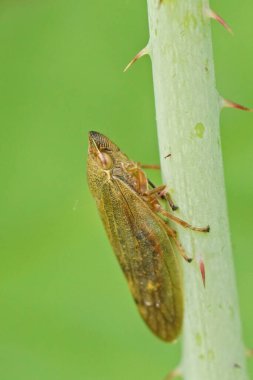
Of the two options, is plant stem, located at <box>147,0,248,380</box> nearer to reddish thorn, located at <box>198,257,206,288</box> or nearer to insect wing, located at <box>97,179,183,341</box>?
reddish thorn, located at <box>198,257,206,288</box>

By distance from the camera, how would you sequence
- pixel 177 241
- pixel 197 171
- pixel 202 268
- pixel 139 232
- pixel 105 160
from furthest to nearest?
pixel 105 160, pixel 139 232, pixel 177 241, pixel 202 268, pixel 197 171

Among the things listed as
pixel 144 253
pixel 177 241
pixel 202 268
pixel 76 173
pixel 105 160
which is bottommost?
pixel 202 268

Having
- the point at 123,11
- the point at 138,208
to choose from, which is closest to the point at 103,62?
the point at 123,11

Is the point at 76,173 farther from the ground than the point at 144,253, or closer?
farther from the ground

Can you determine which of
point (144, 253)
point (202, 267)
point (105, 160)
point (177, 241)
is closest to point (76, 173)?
point (105, 160)

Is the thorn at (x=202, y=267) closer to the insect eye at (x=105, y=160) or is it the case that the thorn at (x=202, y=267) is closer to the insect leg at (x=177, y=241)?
the insect leg at (x=177, y=241)

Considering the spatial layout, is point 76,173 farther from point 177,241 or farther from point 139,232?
point 177,241

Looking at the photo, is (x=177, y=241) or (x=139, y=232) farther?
(x=139, y=232)
